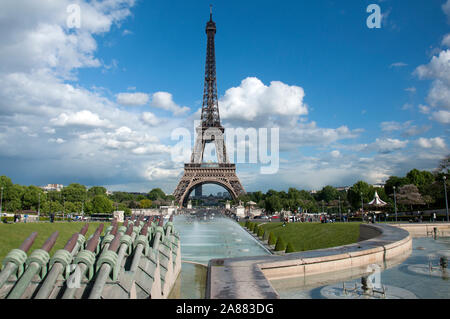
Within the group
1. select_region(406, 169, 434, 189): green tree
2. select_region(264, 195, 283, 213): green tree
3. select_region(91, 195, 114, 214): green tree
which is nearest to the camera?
select_region(91, 195, 114, 214): green tree

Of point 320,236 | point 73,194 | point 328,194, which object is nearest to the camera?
point 320,236

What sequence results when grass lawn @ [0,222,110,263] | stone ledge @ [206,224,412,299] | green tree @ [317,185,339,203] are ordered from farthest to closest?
green tree @ [317,185,339,203] → grass lawn @ [0,222,110,263] → stone ledge @ [206,224,412,299]

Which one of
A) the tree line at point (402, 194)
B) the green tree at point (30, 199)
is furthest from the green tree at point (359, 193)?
the green tree at point (30, 199)

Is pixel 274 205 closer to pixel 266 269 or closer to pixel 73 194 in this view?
pixel 73 194

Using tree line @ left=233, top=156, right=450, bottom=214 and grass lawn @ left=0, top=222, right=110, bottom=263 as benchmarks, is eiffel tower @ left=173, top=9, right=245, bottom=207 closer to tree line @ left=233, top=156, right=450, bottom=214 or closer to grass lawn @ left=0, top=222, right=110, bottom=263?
tree line @ left=233, top=156, right=450, bottom=214

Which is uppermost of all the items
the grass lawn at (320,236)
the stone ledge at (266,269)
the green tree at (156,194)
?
the green tree at (156,194)

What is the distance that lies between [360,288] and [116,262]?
519cm

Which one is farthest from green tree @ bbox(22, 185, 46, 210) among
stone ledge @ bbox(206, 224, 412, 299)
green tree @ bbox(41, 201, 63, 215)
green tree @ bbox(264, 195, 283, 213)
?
stone ledge @ bbox(206, 224, 412, 299)

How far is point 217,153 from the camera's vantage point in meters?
89.8

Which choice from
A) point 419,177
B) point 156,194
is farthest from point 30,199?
point 156,194

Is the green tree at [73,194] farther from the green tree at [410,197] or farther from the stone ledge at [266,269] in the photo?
the stone ledge at [266,269]

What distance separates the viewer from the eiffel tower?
280ft

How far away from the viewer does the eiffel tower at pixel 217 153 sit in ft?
280
